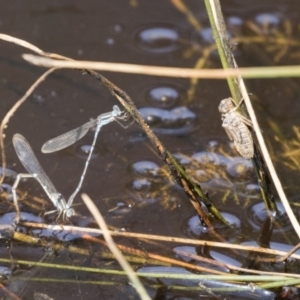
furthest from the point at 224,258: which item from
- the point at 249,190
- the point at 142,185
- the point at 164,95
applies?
the point at 164,95

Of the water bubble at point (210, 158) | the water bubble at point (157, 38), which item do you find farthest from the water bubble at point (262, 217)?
the water bubble at point (157, 38)

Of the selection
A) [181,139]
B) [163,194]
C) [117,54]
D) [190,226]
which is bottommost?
[190,226]

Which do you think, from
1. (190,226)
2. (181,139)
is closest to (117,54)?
(181,139)

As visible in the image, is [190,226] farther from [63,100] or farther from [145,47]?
[145,47]

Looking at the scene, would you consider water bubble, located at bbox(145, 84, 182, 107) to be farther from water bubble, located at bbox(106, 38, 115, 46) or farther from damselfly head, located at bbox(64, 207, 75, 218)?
damselfly head, located at bbox(64, 207, 75, 218)

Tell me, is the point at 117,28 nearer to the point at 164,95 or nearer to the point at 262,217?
the point at 164,95

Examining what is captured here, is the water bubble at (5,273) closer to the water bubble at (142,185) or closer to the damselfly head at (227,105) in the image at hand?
the water bubble at (142,185)
